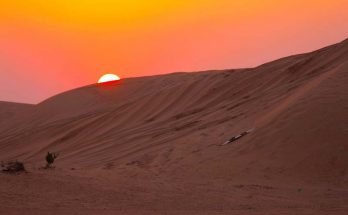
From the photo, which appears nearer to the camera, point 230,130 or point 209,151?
point 209,151

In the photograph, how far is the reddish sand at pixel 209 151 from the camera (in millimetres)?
9852

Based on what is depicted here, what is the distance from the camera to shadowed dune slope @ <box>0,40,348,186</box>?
1538cm

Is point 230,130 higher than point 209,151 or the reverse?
higher

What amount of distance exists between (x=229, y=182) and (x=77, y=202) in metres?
5.40

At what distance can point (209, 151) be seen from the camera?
59.3 ft

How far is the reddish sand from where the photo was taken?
985cm

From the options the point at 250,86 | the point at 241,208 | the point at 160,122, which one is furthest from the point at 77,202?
the point at 250,86

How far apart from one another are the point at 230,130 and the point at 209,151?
2502 millimetres

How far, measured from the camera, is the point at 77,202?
930 cm

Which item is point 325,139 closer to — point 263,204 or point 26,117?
point 263,204

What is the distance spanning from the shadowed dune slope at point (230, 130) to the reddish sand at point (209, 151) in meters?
0.05

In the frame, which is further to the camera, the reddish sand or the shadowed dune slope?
the shadowed dune slope

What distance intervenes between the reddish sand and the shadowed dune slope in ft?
0.18

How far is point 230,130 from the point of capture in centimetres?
2033
